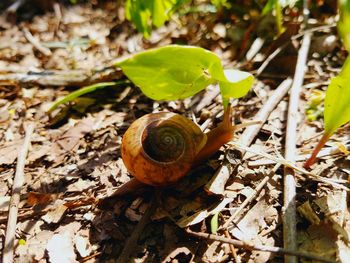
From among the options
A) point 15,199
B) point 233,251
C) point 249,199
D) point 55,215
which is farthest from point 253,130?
point 15,199

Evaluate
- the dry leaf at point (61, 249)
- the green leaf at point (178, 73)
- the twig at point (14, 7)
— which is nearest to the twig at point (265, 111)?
the green leaf at point (178, 73)

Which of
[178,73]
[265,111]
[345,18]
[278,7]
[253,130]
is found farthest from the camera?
[278,7]

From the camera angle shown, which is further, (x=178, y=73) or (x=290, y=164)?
(x=290, y=164)

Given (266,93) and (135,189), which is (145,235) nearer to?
(135,189)

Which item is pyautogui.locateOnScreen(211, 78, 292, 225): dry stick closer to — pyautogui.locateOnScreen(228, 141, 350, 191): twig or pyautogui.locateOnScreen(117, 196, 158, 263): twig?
pyautogui.locateOnScreen(228, 141, 350, 191): twig

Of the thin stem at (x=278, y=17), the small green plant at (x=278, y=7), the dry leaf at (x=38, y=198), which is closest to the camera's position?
the dry leaf at (x=38, y=198)

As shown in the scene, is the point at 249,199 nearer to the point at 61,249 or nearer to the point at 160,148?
the point at 160,148

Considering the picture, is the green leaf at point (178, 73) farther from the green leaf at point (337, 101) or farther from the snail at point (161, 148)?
the green leaf at point (337, 101)
